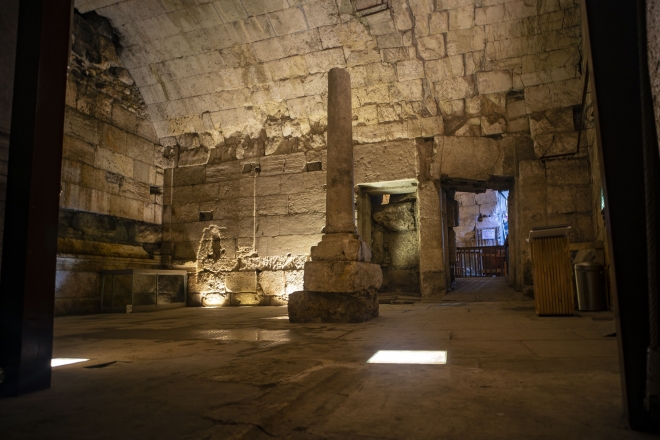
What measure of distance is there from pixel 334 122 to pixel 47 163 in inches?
165

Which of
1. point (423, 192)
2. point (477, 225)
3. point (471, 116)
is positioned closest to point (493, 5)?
point (471, 116)

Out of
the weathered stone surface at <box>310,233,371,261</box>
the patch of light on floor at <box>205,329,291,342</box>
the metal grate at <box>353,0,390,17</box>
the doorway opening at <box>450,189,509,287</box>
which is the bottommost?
the patch of light on floor at <box>205,329,291,342</box>

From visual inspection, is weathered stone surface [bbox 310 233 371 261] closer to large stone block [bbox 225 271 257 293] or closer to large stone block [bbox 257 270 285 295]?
large stone block [bbox 257 270 285 295]

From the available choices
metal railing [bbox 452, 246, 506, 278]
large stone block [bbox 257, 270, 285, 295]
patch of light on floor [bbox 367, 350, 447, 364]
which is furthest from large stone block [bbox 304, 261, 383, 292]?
metal railing [bbox 452, 246, 506, 278]

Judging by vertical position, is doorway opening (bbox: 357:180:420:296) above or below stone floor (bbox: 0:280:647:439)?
above

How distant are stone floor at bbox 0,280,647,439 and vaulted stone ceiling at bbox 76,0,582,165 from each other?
216 inches

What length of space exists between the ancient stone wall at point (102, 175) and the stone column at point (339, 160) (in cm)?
482

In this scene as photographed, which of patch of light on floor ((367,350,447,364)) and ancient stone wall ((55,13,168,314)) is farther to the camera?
ancient stone wall ((55,13,168,314))

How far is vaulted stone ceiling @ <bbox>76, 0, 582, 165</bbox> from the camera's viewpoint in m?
7.42

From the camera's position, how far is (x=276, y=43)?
8312mm

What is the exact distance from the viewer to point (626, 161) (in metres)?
1.54

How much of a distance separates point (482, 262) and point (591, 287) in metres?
9.68

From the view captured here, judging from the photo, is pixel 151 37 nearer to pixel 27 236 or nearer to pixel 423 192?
pixel 423 192

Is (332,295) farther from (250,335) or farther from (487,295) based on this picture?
(487,295)
